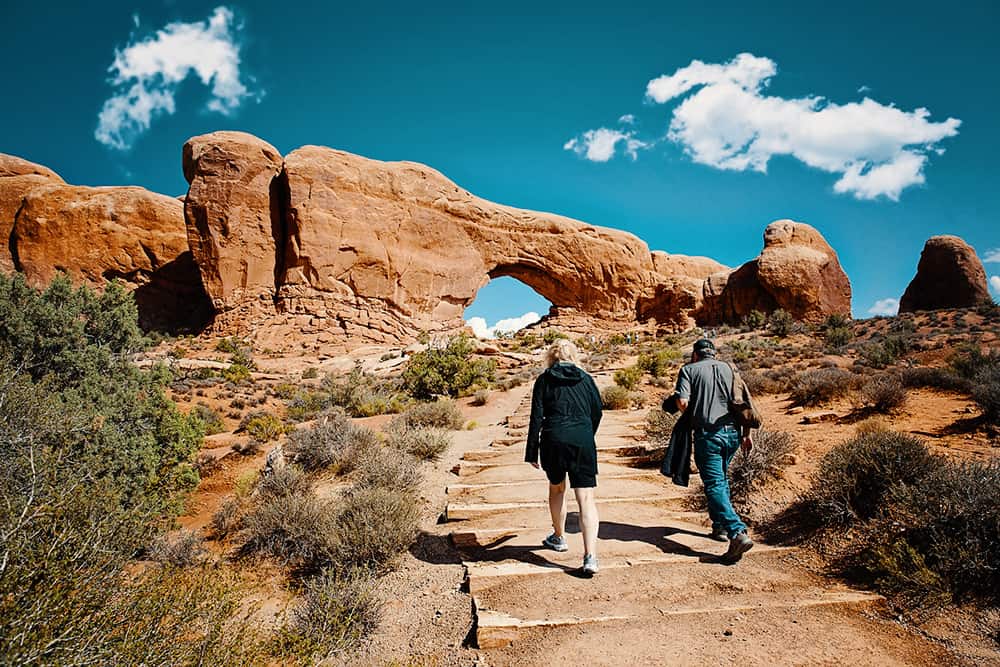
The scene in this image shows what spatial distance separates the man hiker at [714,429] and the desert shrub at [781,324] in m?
21.6

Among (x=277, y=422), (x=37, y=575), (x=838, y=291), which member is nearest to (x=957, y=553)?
(x=37, y=575)

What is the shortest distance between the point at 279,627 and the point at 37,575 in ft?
5.82

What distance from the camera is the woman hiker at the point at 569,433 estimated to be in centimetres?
370

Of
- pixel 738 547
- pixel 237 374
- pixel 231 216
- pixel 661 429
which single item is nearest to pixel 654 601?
pixel 738 547

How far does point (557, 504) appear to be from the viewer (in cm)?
404

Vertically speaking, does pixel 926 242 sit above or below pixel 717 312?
above

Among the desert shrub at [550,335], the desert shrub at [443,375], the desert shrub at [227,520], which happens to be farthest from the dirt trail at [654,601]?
the desert shrub at [550,335]

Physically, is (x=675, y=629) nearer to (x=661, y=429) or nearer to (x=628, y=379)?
(x=661, y=429)

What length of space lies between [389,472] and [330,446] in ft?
5.87

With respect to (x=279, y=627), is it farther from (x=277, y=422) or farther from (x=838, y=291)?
(x=838, y=291)

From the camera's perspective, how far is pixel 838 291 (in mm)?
27469

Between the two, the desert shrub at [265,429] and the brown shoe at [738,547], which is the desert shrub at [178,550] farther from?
the desert shrub at [265,429]

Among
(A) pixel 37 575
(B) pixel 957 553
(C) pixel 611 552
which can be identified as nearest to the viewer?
(A) pixel 37 575

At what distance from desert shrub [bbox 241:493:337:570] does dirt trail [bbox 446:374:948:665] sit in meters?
1.20
